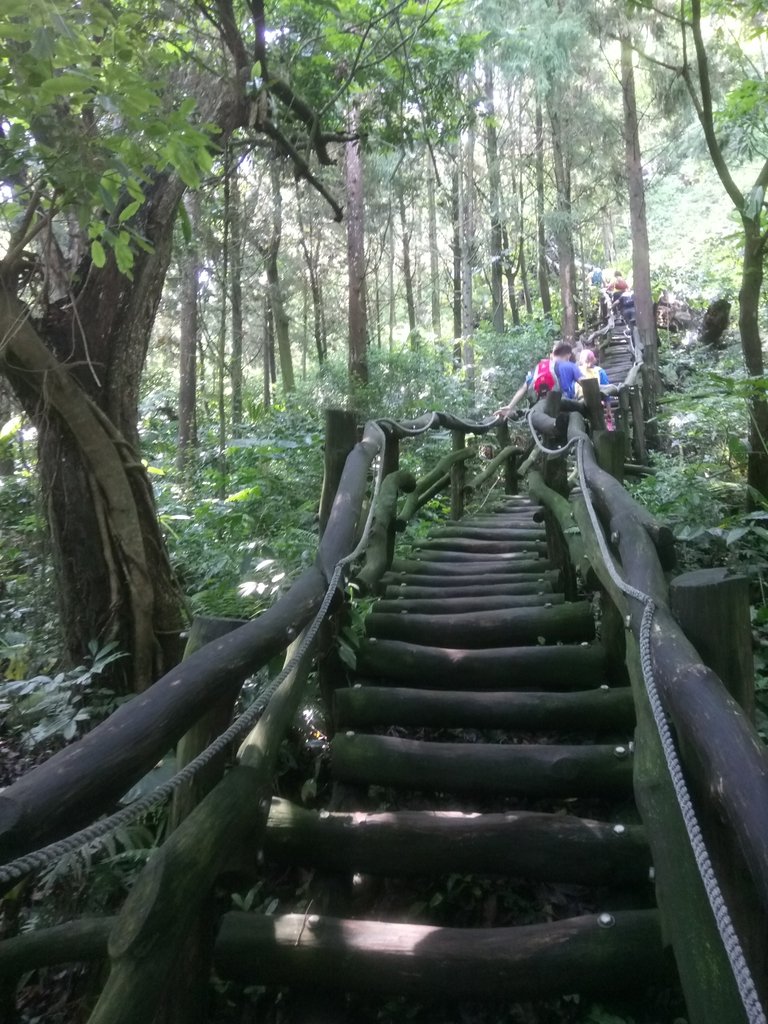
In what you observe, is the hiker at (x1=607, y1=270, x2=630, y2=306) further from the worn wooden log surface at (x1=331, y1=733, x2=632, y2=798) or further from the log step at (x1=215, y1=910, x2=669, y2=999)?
the log step at (x1=215, y1=910, x2=669, y2=999)

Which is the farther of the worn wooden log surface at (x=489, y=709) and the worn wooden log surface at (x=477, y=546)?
the worn wooden log surface at (x=477, y=546)

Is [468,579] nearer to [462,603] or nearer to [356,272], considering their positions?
[462,603]

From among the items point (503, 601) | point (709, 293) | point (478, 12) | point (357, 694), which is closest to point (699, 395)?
point (503, 601)

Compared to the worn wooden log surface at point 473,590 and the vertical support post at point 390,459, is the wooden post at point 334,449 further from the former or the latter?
the vertical support post at point 390,459

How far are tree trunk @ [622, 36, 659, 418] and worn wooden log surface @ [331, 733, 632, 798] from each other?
11.6m

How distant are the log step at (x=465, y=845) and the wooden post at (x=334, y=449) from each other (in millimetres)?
1694

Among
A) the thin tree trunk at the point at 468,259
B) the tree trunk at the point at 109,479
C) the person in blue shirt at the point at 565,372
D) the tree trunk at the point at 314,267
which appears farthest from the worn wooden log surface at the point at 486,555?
the tree trunk at the point at 314,267

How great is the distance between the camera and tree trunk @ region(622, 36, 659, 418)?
13.8 metres

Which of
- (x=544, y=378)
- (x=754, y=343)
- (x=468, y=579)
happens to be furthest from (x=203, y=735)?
(x=544, y=378)

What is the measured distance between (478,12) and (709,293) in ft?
34.8

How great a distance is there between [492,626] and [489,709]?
75cm

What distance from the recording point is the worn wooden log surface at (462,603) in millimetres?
4355

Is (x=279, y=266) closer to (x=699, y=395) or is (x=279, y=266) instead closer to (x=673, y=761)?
(x=699, y=395)

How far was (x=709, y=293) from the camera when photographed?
20.9 m
